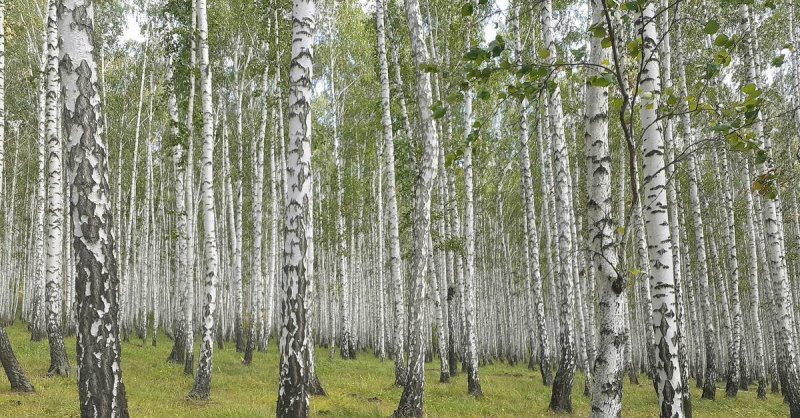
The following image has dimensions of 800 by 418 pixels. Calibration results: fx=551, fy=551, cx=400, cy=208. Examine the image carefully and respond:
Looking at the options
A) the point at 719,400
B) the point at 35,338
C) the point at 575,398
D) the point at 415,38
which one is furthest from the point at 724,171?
the point at 35,338

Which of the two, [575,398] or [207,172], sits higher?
[207,172]

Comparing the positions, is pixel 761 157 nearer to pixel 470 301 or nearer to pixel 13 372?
pixel 470 301

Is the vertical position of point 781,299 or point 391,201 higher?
point 391,201

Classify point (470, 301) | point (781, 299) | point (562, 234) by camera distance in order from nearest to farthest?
point (562, 234) → point (781, 299) → point (470, 301)

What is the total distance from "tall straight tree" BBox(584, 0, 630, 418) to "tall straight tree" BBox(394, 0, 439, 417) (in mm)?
4916

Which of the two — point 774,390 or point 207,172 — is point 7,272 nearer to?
point 207,172

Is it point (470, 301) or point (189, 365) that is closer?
point (470, 301)

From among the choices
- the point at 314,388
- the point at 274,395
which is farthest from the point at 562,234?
the point at 274,395

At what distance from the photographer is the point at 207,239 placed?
11.6 metres

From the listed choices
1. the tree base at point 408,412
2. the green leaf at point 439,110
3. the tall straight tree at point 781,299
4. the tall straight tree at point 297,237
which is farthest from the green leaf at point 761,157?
the tall straight tree at point 781,299

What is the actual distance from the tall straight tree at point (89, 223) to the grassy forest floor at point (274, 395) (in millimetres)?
4216

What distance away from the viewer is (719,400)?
15.8 metres

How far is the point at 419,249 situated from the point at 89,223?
5383 millimetres

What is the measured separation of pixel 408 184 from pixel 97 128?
15193 mm
